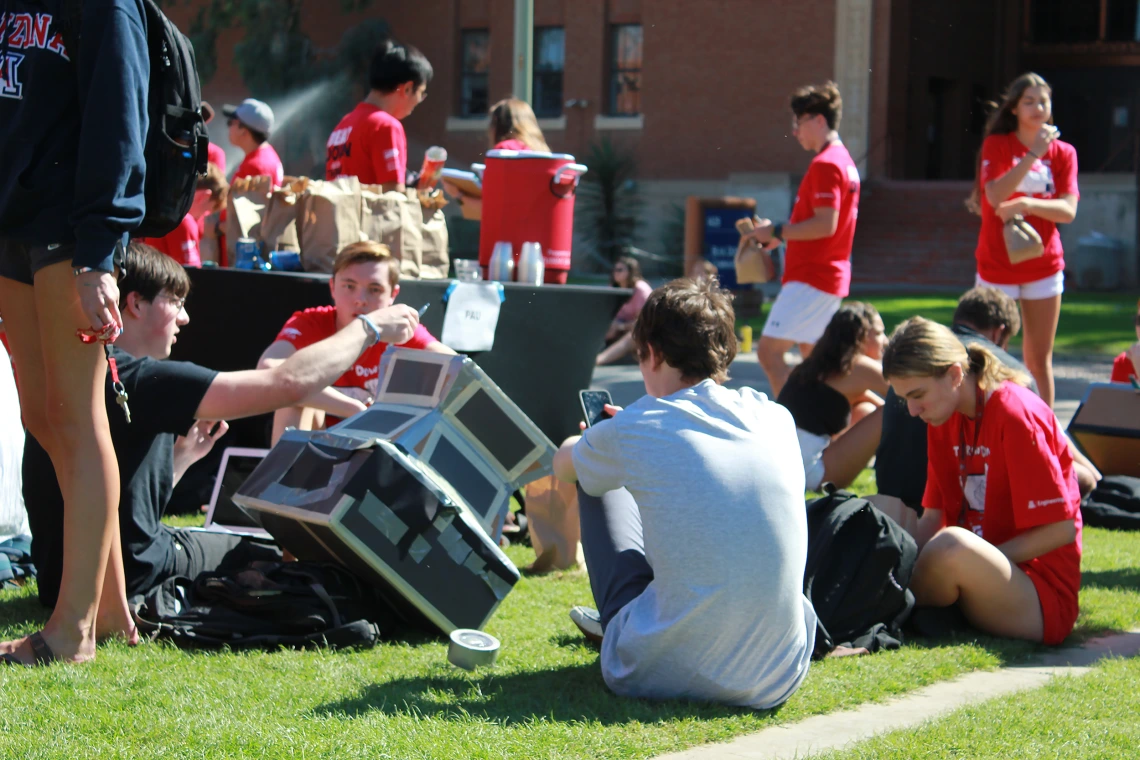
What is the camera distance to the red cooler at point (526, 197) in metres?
6.79

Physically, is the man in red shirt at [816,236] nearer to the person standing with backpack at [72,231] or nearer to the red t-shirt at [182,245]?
the red t-shirt at [182,245]

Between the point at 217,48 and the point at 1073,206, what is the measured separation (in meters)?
26.5

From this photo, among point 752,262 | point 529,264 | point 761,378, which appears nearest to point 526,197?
point 529,264

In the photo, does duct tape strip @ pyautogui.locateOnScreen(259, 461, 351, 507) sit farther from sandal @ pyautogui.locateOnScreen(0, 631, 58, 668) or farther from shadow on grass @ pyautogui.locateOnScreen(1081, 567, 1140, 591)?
shadow on grass @ pyautogui.locateOnScreen(1081, 567, 1140, 591)

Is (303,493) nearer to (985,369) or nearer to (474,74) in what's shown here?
(985,369)

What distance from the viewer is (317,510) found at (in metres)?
3.80

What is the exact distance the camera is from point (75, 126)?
342 cm

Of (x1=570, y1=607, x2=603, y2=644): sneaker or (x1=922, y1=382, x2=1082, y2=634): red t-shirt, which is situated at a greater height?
(x1=922, y1=382, x2=1082, y2=634): red t-shirt

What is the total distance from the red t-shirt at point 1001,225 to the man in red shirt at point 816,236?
0.75 m

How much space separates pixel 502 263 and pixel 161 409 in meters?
3.24

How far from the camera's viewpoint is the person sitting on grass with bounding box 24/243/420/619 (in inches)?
141

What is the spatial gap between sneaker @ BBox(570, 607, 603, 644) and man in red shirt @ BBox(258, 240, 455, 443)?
1479 mm

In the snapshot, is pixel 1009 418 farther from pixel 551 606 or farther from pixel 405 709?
pixel 405 709

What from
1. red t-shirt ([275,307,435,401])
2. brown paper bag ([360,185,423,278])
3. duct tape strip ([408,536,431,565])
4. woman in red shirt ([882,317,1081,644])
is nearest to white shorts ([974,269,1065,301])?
brown paper bag ([360,185,423,278])
